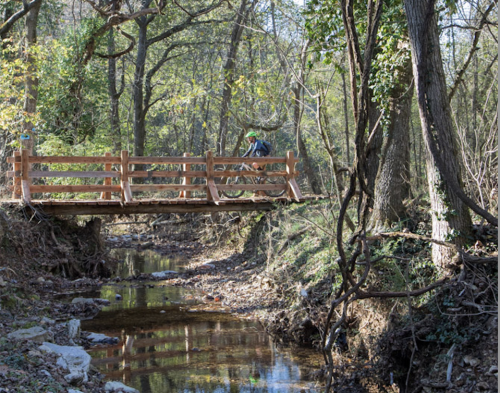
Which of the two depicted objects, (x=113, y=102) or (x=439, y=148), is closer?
(x=439, y=148)

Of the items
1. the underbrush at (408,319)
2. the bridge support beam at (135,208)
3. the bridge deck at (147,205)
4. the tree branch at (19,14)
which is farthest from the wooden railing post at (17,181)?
the underbrush at (408,319)

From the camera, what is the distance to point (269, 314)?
8.81m

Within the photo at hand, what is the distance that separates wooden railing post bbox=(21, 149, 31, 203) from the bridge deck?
6.7 inches

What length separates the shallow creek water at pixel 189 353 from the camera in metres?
6.23

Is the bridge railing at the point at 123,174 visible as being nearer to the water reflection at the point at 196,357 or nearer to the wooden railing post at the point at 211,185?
the wooden railing post at the point at 211,185

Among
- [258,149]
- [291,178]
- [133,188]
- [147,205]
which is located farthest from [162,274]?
[291,178]

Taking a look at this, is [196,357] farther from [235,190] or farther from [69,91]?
[69,91]

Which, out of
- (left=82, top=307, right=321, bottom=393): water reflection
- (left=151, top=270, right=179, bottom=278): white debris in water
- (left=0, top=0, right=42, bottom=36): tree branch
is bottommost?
(left=82, top=307, right=321, bottom=393): water reflection

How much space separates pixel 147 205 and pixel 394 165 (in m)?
6.48

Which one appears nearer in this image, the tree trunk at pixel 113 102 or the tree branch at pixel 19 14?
the tree branch at pixel 19 14

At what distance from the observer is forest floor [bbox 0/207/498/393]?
5.21 meters

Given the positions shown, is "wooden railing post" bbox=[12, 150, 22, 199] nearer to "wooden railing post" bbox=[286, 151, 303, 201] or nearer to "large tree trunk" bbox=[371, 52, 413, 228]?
"wooden railing post" bbox=[286, 151, 303, 201]

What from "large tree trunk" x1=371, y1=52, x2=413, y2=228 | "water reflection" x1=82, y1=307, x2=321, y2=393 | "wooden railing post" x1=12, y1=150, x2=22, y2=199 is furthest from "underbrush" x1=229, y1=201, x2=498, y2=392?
"wooden railing post" x1=12, y1=150, x2=22, y2=199

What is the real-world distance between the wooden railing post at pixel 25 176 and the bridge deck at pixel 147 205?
0.56 feet
